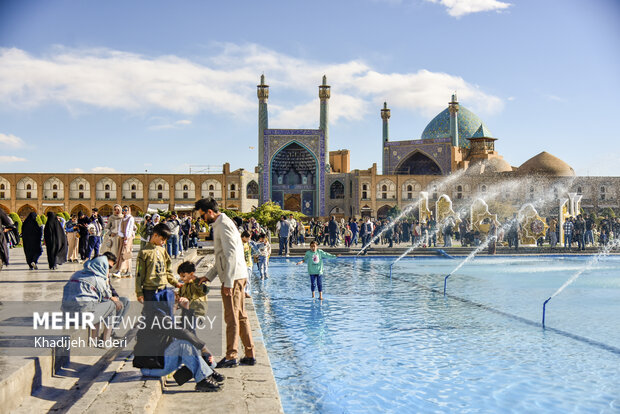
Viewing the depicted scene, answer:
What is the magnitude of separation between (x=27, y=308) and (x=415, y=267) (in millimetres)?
9552

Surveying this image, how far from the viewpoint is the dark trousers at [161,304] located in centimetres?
350

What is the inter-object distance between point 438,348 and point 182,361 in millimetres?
2636

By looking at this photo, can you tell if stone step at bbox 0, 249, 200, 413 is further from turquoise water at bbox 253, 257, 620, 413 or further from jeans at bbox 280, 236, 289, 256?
jeans at bbox 280, 236, 289, 256

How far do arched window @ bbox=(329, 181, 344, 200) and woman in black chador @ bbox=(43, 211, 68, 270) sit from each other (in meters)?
33.1

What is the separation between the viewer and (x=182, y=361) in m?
3.34

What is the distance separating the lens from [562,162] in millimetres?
40781

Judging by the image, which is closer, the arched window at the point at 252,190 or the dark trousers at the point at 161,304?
the dark trousers at the point at 161,304

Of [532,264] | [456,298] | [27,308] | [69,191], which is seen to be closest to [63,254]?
[27,308]

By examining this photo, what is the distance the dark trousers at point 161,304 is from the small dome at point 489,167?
40415mm

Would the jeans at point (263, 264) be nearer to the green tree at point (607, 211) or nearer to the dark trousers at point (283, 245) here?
the dark trousers at point (283, 245)

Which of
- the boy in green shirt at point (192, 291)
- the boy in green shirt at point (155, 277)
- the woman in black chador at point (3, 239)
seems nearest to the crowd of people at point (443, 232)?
the woman in black chador at point (3, 239)

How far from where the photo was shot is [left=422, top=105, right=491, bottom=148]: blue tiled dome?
46.3 m

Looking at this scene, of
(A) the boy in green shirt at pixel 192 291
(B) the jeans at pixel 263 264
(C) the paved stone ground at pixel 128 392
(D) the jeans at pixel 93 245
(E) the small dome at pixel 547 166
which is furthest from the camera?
(E) the small dome at pixel 547 166

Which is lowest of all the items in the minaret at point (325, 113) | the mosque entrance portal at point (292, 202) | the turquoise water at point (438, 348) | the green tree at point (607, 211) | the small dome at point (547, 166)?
the turquoise water at point (438, 348)
